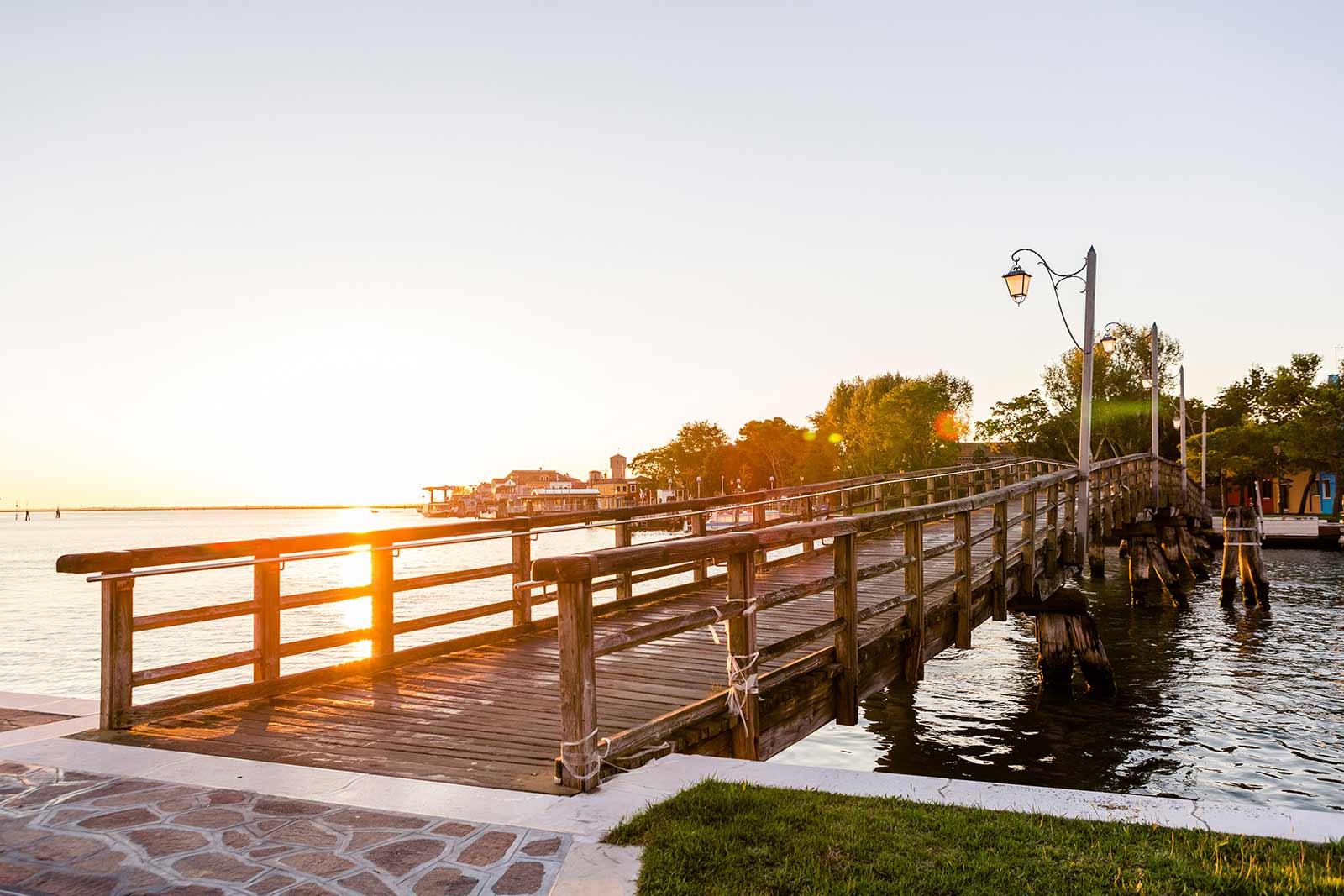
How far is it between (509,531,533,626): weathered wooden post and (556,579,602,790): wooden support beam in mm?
4510

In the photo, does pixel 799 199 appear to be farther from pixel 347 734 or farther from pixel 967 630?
pixel 347 734

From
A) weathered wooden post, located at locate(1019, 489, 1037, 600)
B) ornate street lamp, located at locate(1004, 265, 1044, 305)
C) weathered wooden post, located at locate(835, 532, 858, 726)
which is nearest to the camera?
weathered wooden post, located at locate(835, 532, 858, 726)

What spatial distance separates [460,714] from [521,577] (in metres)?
3.38

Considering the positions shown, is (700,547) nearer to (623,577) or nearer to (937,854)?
(937,854)

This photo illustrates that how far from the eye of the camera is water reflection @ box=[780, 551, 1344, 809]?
10.3 meters

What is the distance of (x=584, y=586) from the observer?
4.53 meters

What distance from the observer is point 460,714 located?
5.99 m

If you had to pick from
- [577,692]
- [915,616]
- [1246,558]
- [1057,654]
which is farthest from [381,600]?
[1246,558]

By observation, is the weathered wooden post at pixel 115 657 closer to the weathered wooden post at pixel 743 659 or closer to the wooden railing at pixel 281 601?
the wooden railing at pixel 281 601

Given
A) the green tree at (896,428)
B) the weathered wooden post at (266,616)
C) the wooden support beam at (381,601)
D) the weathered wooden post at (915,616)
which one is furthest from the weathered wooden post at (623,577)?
the green tree at (896,428)

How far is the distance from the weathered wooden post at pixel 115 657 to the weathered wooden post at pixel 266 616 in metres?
0.93

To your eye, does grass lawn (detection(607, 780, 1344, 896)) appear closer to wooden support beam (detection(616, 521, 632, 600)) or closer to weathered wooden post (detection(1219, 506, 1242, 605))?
wooden support beam (detection(616, 521, 632, 600))

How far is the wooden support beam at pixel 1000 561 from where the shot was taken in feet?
35.7

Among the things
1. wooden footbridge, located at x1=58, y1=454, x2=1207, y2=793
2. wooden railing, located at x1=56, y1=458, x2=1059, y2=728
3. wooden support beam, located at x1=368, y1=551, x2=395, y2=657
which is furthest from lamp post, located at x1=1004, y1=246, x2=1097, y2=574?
wooden support beam, located at x1=368, y1=551, x2=395, y2=657
